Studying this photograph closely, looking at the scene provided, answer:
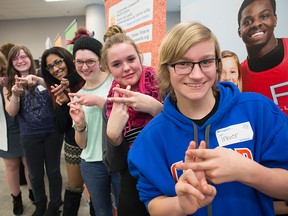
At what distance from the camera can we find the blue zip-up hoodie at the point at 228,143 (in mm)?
745

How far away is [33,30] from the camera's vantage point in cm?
809

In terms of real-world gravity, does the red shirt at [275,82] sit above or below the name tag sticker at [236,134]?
above

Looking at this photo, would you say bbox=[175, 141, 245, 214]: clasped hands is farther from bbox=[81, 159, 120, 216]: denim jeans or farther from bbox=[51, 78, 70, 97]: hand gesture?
bbox=[51, 78, 70, 97]: hand gesture

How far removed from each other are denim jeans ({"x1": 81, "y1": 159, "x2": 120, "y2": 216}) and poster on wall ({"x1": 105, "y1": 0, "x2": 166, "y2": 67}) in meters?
0.77

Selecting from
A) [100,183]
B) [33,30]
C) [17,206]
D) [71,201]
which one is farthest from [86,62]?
[33,30]

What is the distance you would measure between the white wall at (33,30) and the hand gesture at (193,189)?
8354mm


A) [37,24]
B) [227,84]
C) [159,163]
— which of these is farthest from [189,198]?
[37,24]

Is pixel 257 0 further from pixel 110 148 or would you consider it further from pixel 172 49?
pixel 110 148

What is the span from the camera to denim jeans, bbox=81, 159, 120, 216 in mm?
1506

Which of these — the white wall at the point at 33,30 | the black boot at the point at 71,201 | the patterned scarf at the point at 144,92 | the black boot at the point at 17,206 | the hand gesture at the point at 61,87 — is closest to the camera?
the patterned scarf at the point at 144,92

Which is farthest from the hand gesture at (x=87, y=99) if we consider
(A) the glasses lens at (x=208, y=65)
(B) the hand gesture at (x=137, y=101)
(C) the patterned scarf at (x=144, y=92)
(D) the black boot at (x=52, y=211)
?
(D) the black boot at (x=52, y=211)

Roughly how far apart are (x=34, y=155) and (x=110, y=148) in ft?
4.44

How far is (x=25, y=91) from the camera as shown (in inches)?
82.9

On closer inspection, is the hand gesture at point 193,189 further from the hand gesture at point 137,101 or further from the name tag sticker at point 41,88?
the name tag sticker at point 41,88
